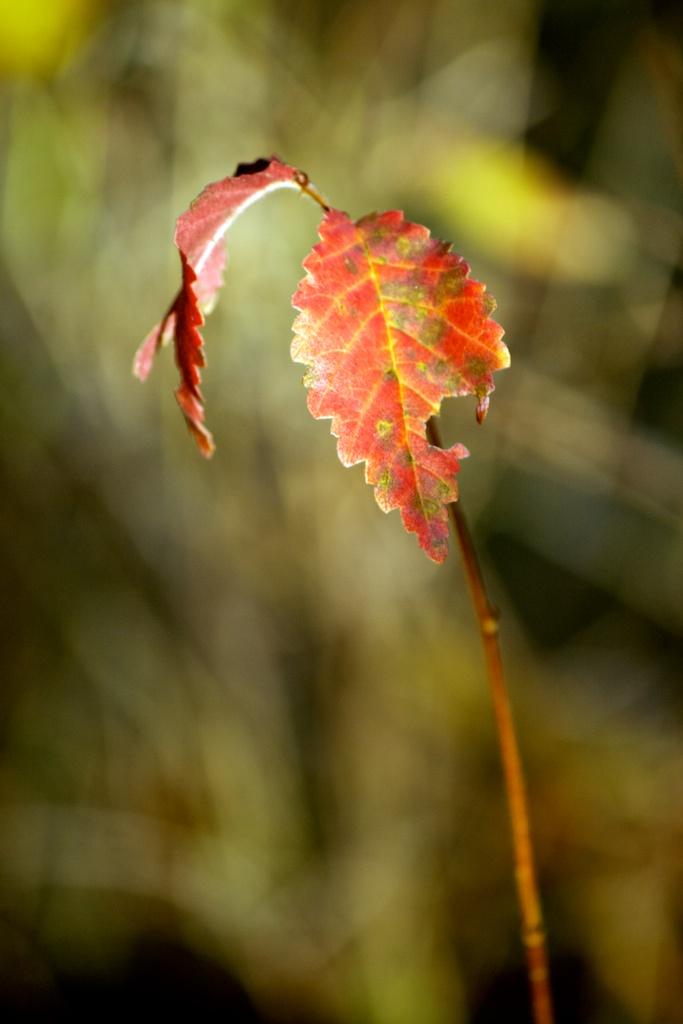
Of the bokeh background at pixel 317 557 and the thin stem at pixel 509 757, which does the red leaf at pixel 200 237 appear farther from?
the bokeh background at pixel 317 557

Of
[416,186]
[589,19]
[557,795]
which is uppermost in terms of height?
[589,19]

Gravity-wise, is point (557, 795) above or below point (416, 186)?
below

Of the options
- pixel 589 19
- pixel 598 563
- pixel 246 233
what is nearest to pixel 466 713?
pixel 598 563

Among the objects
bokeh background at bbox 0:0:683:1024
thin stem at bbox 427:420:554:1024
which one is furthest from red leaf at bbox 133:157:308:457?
bokeh background at bbox 0:0:683:1024

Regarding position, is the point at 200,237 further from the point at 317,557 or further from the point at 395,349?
the point at 317,557

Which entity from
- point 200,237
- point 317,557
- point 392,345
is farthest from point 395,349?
point 317,557

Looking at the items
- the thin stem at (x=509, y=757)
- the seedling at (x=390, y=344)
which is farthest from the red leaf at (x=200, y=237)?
the thin stem at (x=509, y=757)

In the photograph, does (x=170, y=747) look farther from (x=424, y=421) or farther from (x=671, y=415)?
(x=424, y=421)
